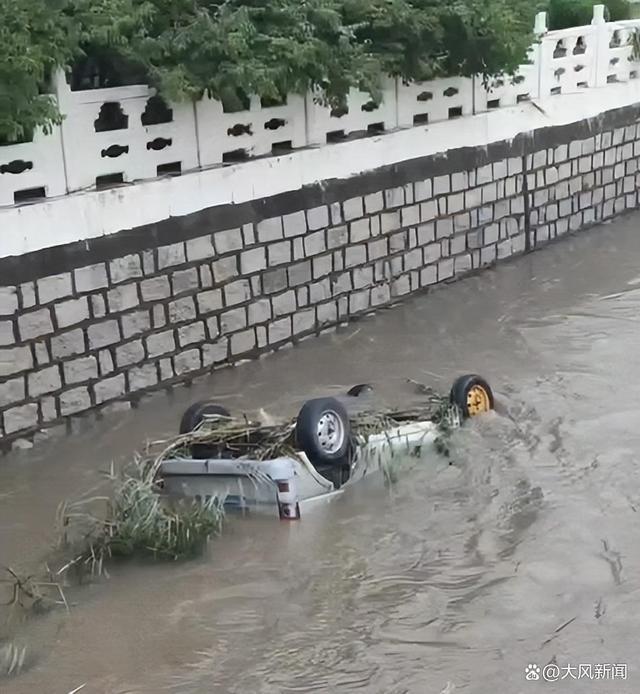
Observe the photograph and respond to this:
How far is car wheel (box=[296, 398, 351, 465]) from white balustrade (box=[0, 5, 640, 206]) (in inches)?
98.0

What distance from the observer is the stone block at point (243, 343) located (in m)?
8.89

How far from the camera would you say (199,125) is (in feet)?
28.0

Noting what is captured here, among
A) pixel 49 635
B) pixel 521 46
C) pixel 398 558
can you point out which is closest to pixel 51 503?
pixel 49 635

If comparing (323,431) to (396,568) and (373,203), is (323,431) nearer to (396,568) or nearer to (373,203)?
(396,568)

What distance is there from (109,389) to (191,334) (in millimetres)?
848

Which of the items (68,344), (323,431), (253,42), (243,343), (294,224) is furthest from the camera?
(294,224)

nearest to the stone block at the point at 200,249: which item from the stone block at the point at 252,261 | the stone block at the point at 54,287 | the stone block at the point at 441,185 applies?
the stone block at the point at 252,261

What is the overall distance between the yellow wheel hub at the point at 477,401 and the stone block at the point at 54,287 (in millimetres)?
2645

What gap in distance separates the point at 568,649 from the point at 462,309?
19.3 ft

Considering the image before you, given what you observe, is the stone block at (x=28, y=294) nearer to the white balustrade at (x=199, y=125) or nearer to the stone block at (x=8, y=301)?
the stone block at (x=8, y=301)

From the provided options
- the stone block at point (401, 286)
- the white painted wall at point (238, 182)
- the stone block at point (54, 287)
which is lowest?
the stone block at point (401, 286)

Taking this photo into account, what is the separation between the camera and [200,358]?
862 centimetres

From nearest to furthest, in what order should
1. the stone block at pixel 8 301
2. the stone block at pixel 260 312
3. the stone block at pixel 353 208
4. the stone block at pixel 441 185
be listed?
1. the stone block at pixel 8 301
2. the stone block at pixel 260 312
3. the stone block at pixel 353 208
4. the stone block at pixel 441 185
